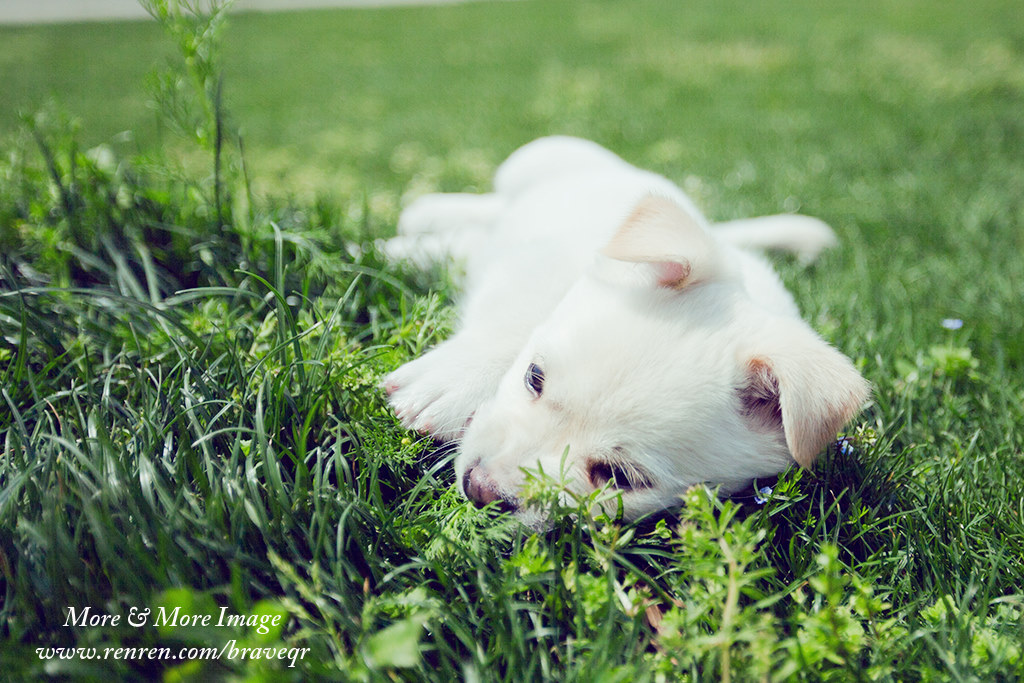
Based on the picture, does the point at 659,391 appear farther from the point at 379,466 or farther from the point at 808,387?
the point at 379,466

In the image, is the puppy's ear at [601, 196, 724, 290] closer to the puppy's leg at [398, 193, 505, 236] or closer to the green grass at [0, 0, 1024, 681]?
the green grass at [0, 0, 1024, 681]

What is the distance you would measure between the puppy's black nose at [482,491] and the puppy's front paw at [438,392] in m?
0.32

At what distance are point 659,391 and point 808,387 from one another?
38 cm

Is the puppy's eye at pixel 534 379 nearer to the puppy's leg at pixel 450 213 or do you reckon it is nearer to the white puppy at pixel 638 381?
the white puppy at pixel 638 381

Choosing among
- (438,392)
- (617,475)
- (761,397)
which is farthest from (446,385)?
(761,397)

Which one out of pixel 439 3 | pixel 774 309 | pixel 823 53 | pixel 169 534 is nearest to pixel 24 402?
pixel 169 534

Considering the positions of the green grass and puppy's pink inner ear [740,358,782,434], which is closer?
the green grass

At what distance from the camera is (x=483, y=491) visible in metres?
1.71

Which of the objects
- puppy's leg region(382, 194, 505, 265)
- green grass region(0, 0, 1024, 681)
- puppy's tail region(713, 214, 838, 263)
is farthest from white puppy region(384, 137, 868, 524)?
puppy's tail region(713, 214, 838, 263)

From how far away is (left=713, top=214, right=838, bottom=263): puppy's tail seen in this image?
361 cm

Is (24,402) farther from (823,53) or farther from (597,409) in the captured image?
(823,53)

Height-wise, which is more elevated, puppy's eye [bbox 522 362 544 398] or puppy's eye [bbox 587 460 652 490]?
puppy's eye [bbox 522 362 544 398]

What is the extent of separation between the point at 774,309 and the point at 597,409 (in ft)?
3.40

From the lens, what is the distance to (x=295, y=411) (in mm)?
1817
